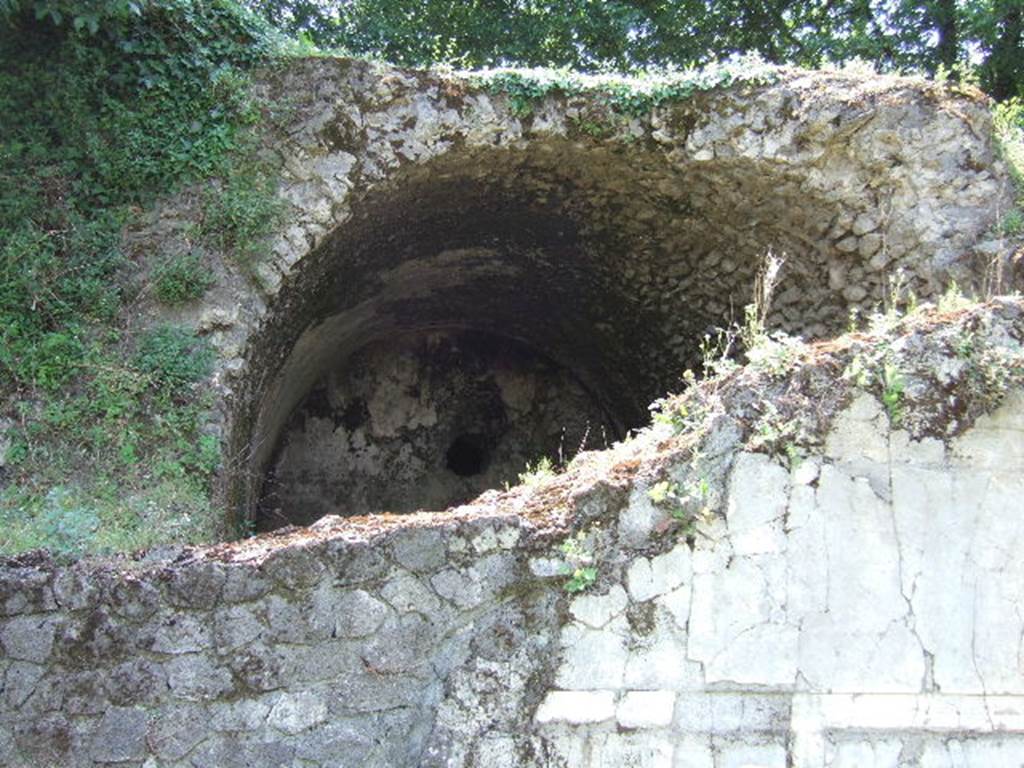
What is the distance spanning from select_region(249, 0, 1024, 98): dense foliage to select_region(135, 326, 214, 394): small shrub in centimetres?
592

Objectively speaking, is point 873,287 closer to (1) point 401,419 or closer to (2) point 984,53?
(1) point 401,419

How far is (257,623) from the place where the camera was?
10.5 ft

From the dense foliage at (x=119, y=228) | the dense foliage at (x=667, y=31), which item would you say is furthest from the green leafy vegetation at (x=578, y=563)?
the dense foliage at (x=667, y=31)

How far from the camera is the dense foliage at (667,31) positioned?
1072 cm

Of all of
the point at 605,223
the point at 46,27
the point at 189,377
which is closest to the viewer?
the point at 189,377

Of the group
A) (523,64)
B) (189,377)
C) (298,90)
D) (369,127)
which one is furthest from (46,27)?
(523,64)

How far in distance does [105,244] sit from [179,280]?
1.61ft

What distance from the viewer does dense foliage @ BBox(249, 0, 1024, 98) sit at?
1072 centimetres

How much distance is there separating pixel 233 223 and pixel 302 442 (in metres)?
3.66

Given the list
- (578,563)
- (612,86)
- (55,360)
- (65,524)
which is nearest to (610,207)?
(612,86)

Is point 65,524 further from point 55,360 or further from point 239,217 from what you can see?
point 239,217

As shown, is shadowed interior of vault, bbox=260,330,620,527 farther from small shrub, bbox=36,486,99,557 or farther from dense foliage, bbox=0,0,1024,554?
small shrub, bbox=36,486,99,557

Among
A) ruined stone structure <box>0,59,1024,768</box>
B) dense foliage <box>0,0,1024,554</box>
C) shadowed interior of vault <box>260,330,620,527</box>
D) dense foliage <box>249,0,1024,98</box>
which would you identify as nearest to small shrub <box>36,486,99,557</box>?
dense foliage <box>0,0,1024,554</box>

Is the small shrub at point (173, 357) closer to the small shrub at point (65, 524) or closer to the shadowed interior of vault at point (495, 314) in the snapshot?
the shadowed interior of vault at point (495, 314)
